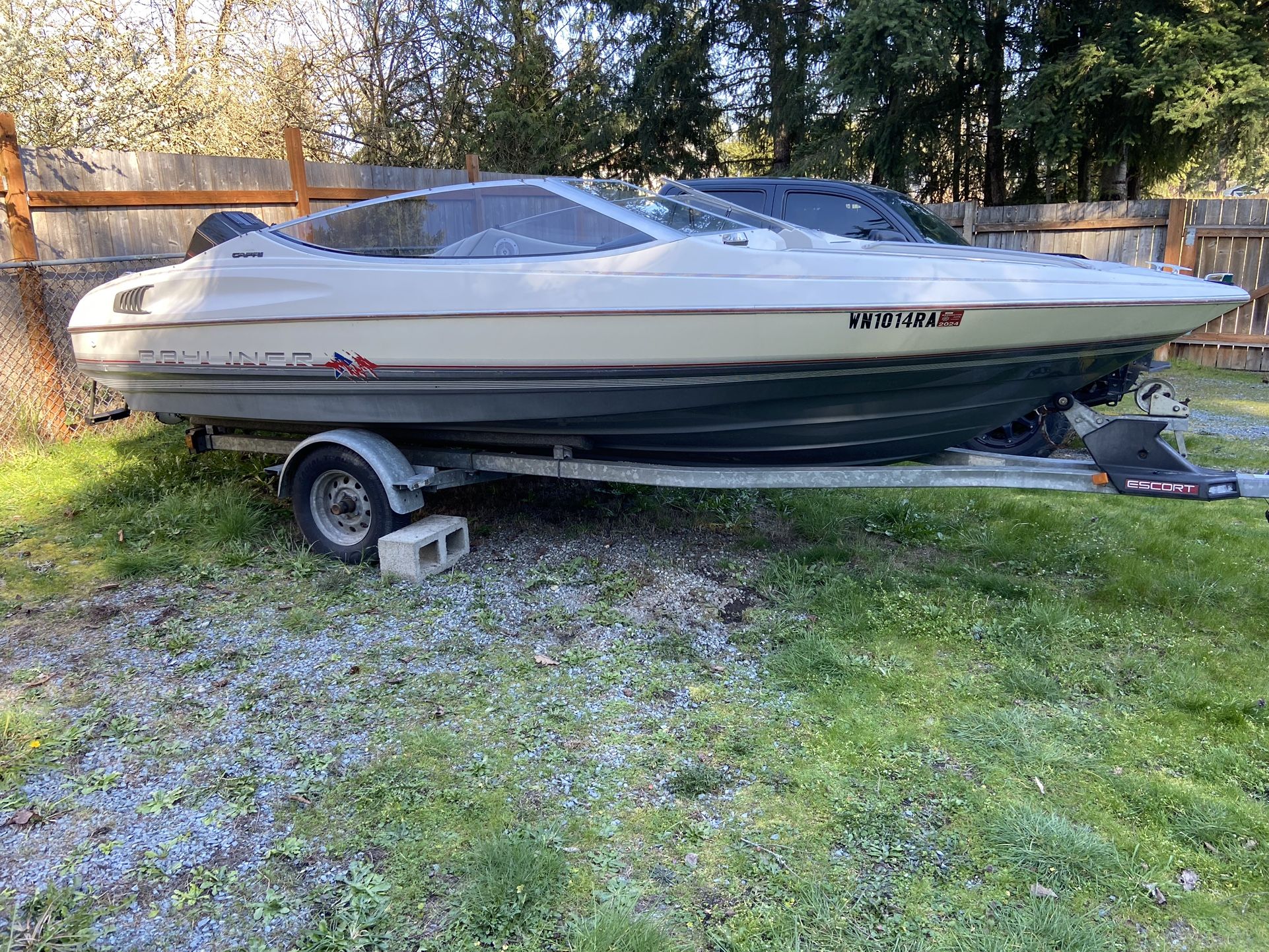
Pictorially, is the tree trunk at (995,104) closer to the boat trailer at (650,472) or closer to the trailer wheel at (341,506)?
the boat trailer at (650,472)

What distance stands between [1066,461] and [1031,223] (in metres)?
8.33

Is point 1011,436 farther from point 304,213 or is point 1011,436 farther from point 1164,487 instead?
point 304,213

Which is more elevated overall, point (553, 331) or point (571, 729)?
point (553, 331)

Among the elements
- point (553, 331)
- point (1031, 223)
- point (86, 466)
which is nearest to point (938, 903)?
point (553, 331)

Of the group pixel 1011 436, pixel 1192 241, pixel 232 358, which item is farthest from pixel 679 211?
pixel 1192 241

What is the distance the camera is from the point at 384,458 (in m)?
4.46

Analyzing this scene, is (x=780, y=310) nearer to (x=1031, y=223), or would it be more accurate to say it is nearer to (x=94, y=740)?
(x=94, y=740)

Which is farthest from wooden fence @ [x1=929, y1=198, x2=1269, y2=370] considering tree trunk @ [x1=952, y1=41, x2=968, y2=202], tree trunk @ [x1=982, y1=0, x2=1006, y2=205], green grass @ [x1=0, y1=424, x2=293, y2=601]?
green grass @ [x1=0, y1=424, x2=293, y2=601]

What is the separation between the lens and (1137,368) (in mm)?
4785

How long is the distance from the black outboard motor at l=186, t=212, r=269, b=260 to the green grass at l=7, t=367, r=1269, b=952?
1654 mm

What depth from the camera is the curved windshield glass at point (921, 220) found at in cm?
648

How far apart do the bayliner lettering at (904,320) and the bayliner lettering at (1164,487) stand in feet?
3.30

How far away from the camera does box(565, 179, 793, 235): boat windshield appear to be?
13.8 ft

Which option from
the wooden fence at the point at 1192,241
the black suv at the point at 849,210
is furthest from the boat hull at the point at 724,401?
the wooden fence at the point at 1192,241
